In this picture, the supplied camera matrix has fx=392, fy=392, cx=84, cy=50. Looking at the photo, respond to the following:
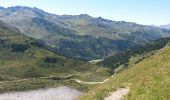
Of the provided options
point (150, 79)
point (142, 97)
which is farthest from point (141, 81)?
point (142, 97)

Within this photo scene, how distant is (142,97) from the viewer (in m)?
32.4

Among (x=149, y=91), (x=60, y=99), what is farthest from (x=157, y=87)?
(x=60, y=99)

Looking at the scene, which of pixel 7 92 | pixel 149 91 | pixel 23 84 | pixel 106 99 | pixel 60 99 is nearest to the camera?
pixel 149 91

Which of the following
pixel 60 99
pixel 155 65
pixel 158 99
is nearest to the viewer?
pixel 158 99

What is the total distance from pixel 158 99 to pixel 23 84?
159 metres

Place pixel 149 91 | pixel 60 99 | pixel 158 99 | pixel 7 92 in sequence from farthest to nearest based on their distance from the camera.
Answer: pixel 7 92 < pixel 60 99 < pixel 149 91 < pixel 158 99

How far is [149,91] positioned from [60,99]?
85.4 m

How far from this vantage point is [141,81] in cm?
3806

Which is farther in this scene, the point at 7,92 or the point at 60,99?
the point at 7,92

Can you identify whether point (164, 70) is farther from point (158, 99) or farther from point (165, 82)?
point (158, 99)

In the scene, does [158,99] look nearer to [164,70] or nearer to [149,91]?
[149,91]

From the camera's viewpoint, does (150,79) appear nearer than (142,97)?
No

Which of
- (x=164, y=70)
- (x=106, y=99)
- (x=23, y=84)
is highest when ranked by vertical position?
(x=164, y=70)

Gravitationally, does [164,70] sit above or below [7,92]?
above
